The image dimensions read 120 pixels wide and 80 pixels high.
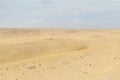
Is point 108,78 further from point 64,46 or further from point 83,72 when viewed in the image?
point 64,46

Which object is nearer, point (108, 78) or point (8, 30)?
point (108, 78)

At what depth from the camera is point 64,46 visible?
25.3m

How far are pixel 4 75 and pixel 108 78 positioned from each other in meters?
5.82

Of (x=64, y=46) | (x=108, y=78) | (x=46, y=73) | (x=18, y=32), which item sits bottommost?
(x=18, y=32)

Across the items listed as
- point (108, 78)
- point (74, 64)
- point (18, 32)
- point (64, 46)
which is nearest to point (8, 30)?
point (18, 32)

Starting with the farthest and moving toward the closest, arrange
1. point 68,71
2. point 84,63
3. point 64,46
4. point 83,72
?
point 64,46, point 84,63, point 68,71, point 83,72

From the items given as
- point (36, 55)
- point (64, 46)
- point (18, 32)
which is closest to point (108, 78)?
A: point (36, 55)

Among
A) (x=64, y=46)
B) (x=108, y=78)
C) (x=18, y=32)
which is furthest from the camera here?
(x=18, y=32)

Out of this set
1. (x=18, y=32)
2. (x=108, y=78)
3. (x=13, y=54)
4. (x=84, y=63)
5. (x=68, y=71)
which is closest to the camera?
(x=108, y=78)

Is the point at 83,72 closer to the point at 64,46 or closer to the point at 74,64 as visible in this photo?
the point at 74,64

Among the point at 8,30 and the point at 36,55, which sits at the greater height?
the point at 36,55

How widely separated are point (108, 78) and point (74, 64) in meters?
5.33

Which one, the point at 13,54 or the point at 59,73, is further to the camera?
the point at 13,54

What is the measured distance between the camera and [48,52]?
76.1 ft
